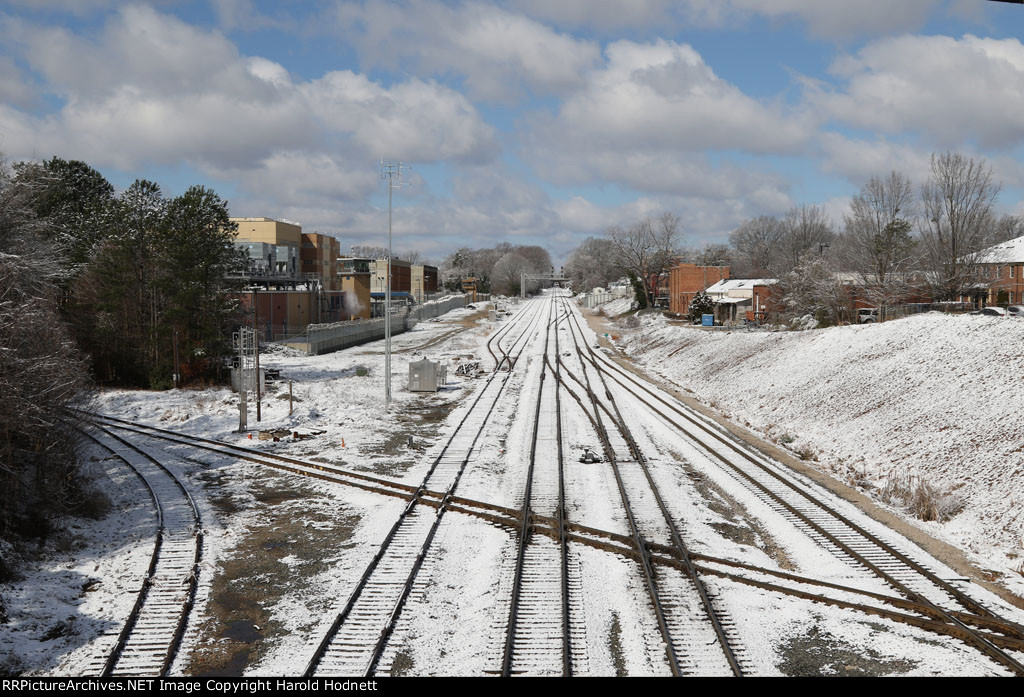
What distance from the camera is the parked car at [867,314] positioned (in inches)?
1774

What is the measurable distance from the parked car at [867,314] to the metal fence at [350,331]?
3750 cm

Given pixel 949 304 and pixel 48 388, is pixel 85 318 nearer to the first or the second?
pixel 48 388

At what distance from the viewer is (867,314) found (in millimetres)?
49125

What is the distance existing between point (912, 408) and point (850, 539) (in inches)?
401

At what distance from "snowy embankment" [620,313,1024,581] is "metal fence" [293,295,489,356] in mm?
28622

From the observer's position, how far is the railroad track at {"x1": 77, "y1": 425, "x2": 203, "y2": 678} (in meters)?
9.70

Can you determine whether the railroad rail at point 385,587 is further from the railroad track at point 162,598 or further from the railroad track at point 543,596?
the railroad track at point 162,598

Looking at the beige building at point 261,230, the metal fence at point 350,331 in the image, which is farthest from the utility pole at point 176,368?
the beige building at point 261,230

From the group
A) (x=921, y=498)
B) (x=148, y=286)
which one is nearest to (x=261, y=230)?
(x=148, y=286)

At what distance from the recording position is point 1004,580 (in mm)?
12617

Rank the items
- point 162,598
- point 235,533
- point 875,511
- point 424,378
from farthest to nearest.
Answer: point 424,378 < point 875,511 < point 235,533 < point 162,598

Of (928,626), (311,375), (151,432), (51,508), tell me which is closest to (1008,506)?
(928,626)

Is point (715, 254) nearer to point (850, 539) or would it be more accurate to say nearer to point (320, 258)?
point (320, 258)
